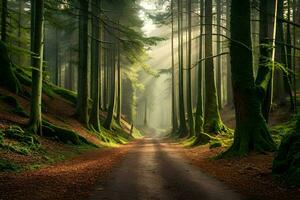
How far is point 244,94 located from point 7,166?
29.2ft

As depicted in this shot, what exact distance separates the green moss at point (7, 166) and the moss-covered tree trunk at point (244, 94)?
311 inches

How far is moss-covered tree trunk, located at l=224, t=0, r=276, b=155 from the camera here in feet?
44.8

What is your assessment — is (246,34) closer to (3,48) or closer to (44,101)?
(3,48)

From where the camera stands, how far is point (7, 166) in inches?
422

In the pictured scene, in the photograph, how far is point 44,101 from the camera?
2494cm

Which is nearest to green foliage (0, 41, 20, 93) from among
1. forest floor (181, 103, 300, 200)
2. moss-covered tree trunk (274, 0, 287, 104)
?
forest floor (181, 103, 300, 200)

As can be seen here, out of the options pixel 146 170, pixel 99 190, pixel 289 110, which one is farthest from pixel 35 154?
pixel 289 110

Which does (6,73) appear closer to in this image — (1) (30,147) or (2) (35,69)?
(2) (35,69)

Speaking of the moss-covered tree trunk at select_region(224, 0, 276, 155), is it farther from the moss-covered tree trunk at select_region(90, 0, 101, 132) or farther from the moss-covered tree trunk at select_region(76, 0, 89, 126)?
the moss-covered tree trunk at select_region(90, 0, 101, 132)

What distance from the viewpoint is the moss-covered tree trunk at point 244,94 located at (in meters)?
13.7

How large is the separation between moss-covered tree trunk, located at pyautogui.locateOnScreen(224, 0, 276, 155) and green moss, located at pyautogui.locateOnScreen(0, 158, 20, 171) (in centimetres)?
789

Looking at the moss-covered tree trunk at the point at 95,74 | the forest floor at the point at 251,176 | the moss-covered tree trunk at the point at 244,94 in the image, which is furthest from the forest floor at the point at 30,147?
the moss-covered tree trunk at the point at 244,94

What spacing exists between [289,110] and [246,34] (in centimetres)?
1137

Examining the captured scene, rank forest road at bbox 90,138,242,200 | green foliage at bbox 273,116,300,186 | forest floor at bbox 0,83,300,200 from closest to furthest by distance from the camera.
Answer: forest road at bbox 90,138,242,200 < forest floor at bbox 0,83,300,200 < green foliage at bbox 273,116,300,186
